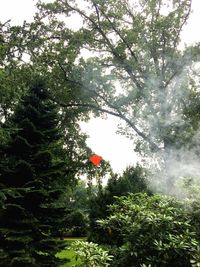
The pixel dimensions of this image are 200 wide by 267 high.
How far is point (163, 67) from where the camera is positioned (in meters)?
16.4

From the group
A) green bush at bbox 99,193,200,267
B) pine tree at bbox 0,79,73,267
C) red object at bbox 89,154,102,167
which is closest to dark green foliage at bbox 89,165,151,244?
red object at bbox 89,154,102,167

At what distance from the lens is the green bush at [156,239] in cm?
440

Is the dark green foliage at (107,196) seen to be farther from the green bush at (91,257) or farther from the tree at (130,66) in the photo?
the green bush at (91,257)

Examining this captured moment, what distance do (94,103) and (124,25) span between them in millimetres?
4004

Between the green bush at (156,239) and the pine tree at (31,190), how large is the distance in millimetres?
3894

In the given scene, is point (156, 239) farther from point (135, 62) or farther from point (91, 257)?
point (135, 62)

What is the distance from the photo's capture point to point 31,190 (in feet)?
29.3

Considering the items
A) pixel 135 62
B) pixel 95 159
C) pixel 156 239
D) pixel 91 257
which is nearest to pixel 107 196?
pixel 95 159

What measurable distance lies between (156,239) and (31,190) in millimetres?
5018

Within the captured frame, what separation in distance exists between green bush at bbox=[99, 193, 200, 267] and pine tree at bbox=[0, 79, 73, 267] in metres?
3.89

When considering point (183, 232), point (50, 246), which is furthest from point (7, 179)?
point (183, 232)

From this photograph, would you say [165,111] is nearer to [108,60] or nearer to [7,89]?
[108,60]

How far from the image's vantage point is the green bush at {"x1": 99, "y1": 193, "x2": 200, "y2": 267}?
14.4 feet

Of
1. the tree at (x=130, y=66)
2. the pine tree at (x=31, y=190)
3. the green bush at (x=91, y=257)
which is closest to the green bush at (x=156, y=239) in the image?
the green bush at (x=91, y=257)
